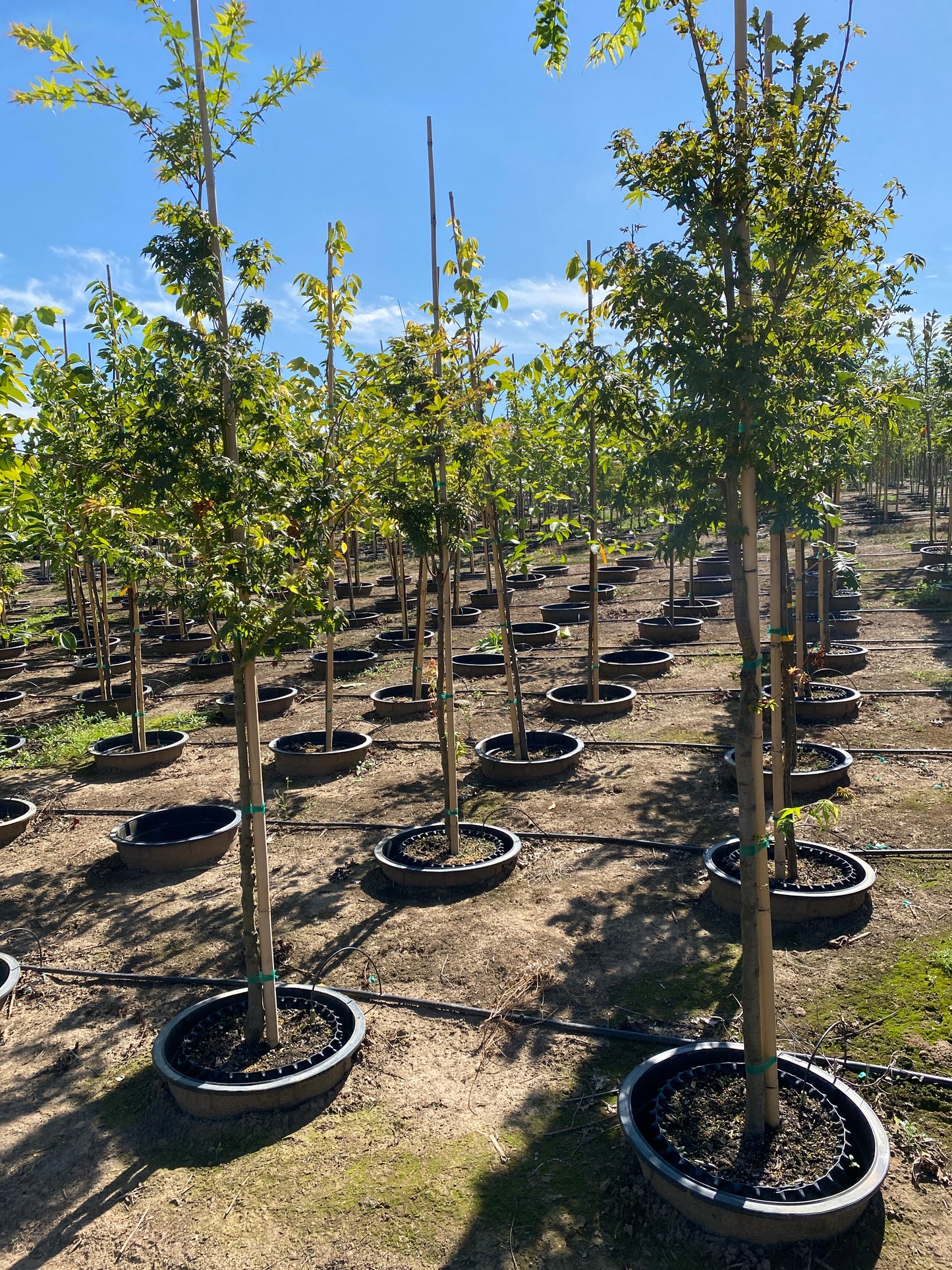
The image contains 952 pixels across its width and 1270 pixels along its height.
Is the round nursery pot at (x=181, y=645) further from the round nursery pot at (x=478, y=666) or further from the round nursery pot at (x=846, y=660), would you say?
the round nursery pot at (x=846, y=660)

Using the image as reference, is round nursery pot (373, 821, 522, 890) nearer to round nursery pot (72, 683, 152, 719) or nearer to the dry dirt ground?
the dry dirt ground

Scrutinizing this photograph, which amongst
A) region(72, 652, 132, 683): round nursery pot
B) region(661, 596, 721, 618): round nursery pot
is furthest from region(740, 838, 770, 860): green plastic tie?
region(661, 596, 721, 618): round nursery pot

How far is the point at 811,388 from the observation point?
2.98 m

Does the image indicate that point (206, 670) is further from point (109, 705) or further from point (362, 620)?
point (362, 620)

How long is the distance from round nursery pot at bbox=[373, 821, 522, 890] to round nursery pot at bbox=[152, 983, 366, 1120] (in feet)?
4.50

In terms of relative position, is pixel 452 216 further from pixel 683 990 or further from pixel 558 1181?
pixel 558 1181

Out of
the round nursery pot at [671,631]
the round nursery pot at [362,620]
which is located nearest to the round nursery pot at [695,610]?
the round nursery pot at [671,631]

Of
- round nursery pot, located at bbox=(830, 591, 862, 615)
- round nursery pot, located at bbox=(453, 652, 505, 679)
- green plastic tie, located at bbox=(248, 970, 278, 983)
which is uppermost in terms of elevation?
round nursery pot, located at bbox=(830, 591, 862, 615)

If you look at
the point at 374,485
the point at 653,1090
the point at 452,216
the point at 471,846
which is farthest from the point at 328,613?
the point at 452,216

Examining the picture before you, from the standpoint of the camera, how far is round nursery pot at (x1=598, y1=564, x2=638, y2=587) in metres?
20.7

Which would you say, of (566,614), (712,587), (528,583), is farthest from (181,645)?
(712,587)

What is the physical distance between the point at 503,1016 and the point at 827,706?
5647mm

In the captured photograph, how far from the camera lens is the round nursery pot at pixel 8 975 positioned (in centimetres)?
479

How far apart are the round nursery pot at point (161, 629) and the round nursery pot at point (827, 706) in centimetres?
1213
